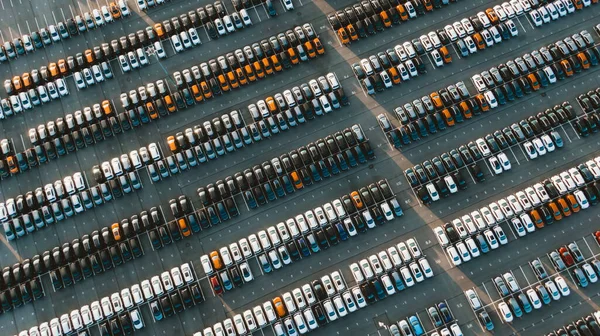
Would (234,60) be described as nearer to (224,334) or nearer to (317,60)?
(317,60)

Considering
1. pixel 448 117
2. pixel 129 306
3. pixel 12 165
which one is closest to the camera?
pixel 129 306

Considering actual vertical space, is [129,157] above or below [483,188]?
above

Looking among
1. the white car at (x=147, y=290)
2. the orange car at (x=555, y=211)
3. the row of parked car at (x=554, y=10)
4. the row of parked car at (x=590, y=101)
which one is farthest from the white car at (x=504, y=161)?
the white car at (x=147, y=290)

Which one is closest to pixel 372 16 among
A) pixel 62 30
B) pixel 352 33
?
pixel 352 33

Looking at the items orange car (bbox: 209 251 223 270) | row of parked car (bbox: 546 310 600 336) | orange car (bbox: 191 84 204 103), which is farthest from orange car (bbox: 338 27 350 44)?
row of parked car (bbox: 546 310 600 336)

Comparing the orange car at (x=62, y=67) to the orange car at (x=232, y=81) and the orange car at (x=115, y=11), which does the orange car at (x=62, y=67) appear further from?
the orange car at (x=232, y=81)

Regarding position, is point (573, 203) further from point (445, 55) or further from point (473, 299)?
point (445, 55)

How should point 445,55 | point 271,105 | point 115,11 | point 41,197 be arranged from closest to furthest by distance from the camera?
point 41,197 < point 271,105 < point 445,55 < point 115,11

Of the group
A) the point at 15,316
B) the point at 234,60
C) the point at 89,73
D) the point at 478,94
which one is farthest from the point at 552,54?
the point at 15,316
